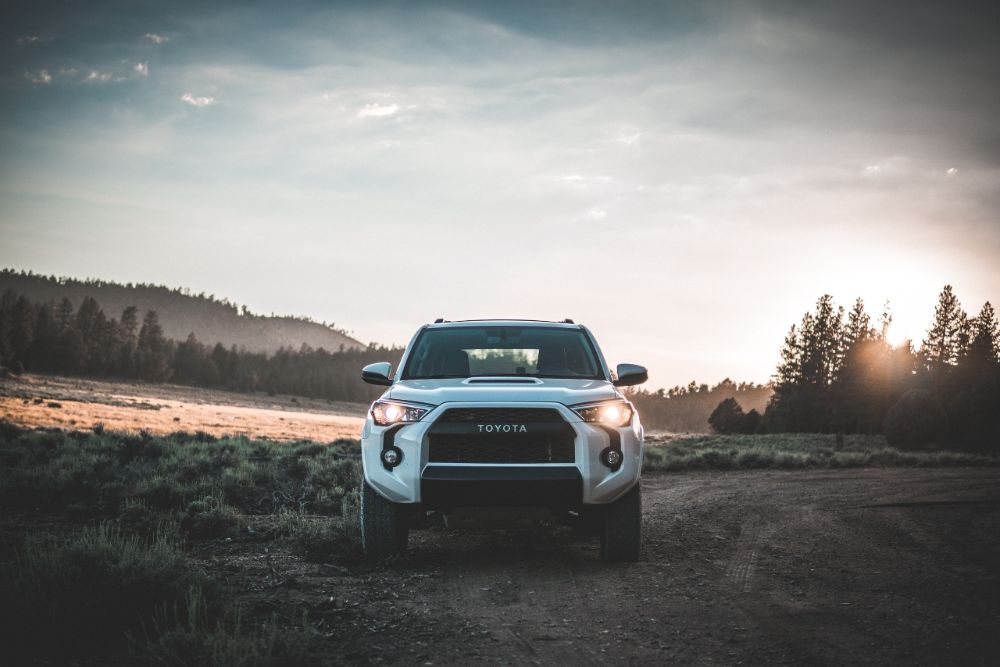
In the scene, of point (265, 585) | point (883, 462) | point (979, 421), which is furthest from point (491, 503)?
point (979, 421)

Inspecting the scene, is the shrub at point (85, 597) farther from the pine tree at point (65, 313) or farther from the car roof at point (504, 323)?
the pine tree at point (65, 313)

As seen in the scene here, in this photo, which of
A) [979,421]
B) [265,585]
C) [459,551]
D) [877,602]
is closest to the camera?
[877,602]

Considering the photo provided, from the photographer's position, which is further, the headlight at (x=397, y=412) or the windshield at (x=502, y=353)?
the windshield at (x=502, y=353)

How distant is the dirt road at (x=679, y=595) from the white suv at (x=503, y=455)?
480mm

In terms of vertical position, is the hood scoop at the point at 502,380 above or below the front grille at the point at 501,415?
above

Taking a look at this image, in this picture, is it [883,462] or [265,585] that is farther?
[883,462]

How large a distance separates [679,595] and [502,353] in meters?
3.11

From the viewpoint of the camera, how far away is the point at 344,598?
4852 mm

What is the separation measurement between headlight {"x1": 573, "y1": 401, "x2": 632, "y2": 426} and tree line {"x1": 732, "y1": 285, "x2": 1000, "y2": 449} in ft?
126

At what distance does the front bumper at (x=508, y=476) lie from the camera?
5.26 metres

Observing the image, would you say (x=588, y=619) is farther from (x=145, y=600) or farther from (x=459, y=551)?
(x=145, y=600)

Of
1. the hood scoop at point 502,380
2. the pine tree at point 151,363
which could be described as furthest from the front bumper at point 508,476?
the pine tree at point 151,363

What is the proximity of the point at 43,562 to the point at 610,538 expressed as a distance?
426 centimetres

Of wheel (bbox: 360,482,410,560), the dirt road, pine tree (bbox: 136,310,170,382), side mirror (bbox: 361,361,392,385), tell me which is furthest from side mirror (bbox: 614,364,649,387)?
pine tree (bbox: 136,310,170,382)
